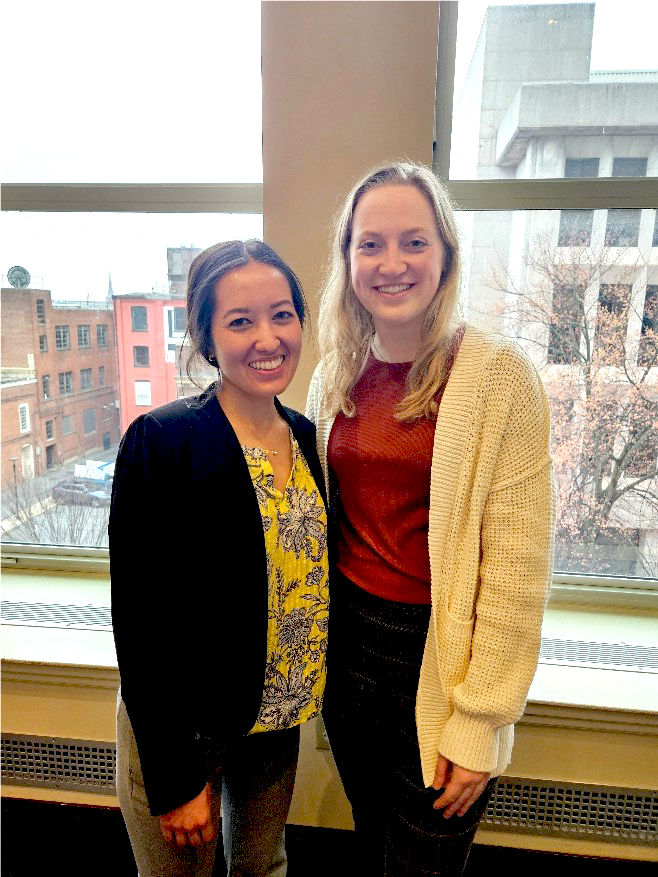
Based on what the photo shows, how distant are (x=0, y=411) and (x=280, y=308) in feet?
5.31

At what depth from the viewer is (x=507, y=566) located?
906 millimetres

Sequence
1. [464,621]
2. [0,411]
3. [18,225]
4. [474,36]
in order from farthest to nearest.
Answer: [0,411] → [18,225] → [474,36] → [464,621]

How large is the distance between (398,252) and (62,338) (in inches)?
60.4

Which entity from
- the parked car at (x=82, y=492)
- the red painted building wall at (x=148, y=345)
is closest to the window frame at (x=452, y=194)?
the parked car at (x=82, y=492)

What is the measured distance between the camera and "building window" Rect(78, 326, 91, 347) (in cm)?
202

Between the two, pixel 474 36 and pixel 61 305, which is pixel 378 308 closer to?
pixel 474 36

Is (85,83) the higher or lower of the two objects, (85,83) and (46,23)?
the lower

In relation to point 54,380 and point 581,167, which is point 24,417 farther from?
point 581,167

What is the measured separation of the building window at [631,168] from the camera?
166 centimetres

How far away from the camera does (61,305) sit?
202 centimetres

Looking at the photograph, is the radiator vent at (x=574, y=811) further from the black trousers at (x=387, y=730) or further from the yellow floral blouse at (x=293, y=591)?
the yellow floral blouse at (x=293, y=591)

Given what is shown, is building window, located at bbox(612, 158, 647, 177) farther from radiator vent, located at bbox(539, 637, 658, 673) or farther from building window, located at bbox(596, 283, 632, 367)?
radiator vent, located at bbox(539, 637, 658, 673)

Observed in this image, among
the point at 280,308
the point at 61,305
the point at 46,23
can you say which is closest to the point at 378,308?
the point at 280,308

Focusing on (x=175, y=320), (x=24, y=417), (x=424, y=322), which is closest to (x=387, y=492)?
(x=424, y=322)
